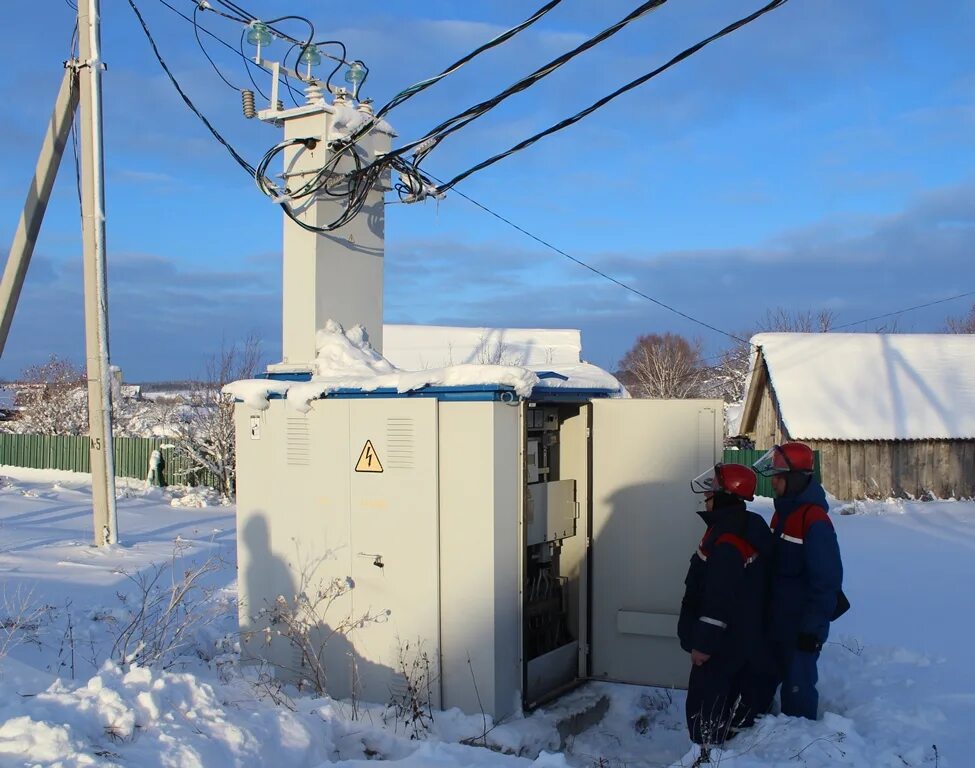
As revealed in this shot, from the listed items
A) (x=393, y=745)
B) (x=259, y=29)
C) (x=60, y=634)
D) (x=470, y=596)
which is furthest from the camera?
(x=259, y=29)

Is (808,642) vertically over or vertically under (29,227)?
under

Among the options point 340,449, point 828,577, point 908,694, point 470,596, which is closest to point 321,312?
point 340,449

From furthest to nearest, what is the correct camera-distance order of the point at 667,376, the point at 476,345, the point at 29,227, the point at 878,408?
the point at 667,376 < the point at 476,345 < the point at 878,408 < the point at 29,227

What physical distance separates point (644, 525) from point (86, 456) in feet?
88.7

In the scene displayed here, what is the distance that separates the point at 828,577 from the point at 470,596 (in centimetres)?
225

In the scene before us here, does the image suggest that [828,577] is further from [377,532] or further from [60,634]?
[60,634]

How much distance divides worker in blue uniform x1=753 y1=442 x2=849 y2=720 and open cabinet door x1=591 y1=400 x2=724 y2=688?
0.70 meters

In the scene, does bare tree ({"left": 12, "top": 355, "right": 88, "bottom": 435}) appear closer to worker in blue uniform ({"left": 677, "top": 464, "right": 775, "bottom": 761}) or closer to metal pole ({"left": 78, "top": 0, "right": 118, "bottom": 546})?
metal pole ({"left": 78, "top": 0, "right": 118, "bottom": 546})

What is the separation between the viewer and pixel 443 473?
6.07 m

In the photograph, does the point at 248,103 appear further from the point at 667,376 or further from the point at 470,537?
the point at 667,376

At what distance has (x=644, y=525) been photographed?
21.9 feet

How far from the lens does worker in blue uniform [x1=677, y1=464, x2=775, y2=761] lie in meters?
5.28

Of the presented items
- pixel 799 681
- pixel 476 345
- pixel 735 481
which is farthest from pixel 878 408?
pixel 735 481

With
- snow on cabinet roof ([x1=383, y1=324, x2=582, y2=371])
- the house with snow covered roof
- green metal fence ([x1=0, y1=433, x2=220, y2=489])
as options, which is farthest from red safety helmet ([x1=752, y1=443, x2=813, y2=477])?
snow on cabinet roof ([x1=383, y1=324, x2=582, y2=371])
